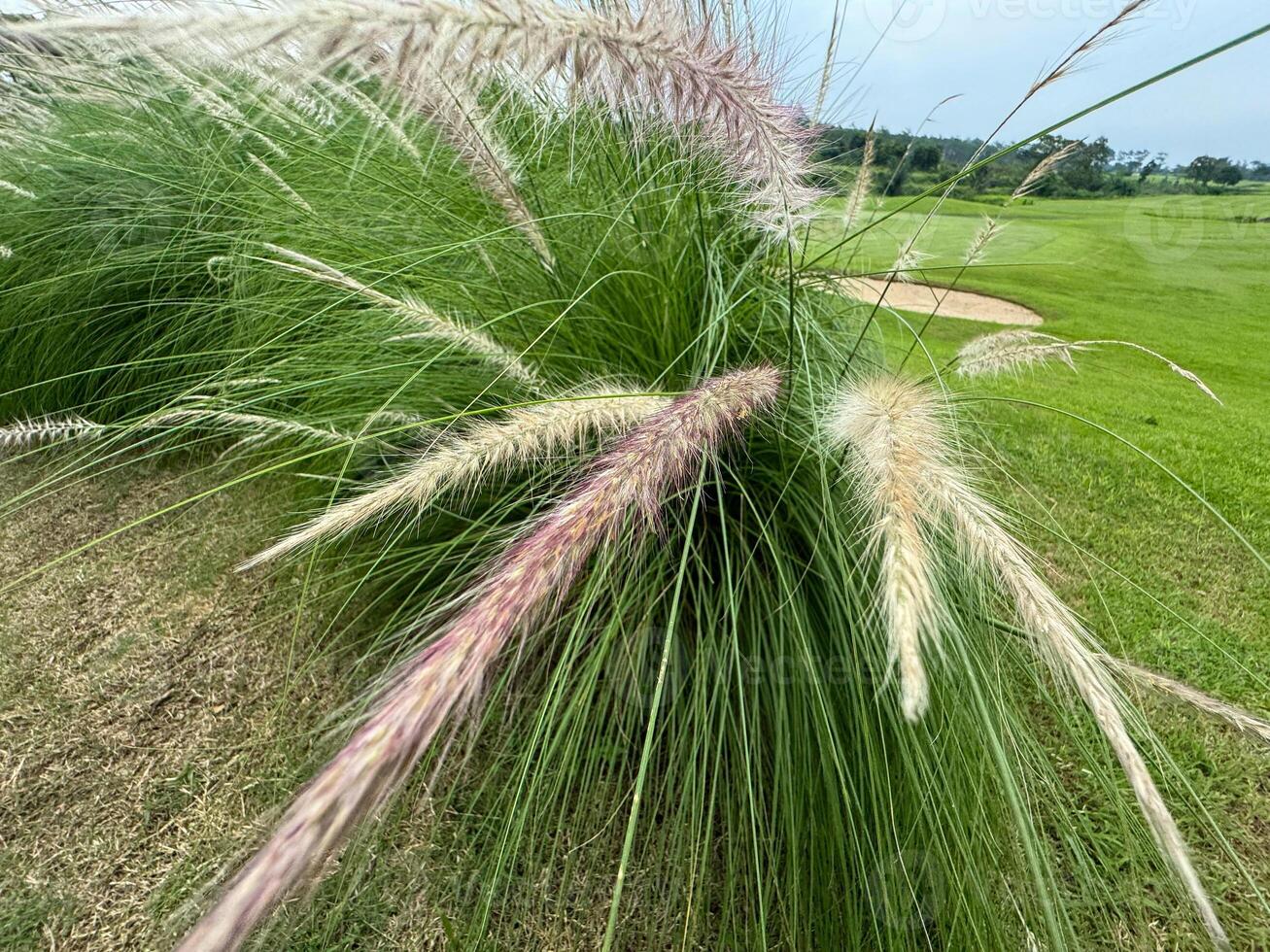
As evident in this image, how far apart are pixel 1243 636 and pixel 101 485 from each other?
297 centimetres

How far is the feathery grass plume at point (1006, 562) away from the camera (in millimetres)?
425

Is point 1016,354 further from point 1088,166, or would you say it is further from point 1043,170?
point 1088,166

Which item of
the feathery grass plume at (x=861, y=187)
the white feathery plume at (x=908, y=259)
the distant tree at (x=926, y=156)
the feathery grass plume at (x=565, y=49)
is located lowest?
the white feathery plume at (x=908, y=259)

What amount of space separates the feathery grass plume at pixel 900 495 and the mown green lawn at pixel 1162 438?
475 mm

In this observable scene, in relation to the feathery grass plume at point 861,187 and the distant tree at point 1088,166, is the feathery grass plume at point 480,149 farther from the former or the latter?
the distant tree at point 1088,166

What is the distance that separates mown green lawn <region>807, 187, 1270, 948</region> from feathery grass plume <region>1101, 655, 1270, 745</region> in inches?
12.8

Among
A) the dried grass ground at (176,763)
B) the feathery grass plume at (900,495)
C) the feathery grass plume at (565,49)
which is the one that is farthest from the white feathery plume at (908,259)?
the dried grass ground at (176,763)

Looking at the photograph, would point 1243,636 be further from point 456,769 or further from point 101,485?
point 101,485

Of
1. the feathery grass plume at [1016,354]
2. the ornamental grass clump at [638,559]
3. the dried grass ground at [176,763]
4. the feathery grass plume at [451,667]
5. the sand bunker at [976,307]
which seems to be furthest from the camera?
the sand bunker at [976,307]

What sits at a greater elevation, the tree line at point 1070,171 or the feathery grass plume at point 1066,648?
the tree line at point 1070,171

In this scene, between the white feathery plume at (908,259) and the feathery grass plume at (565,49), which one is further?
the white feathery plume at (908,259)

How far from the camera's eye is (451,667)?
409mm

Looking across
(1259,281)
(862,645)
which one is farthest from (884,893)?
(1259,281)

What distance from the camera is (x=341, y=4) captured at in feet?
1.60
